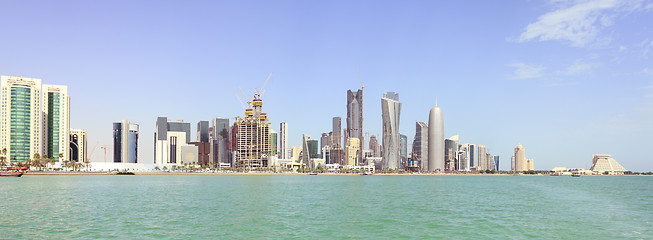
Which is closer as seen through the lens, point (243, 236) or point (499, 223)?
point (243, 236)

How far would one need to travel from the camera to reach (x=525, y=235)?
56.7 meters

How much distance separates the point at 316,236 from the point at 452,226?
19650 mm

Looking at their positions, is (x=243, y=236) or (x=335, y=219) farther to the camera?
(x=335, y=219)

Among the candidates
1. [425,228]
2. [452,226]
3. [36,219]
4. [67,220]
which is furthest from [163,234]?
[452,226]

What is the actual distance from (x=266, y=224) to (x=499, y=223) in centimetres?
3135

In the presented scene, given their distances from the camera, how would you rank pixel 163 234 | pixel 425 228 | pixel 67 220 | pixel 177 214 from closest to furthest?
pixel 163 234, pixel 425 228, pixel 67 220, pixel 177 214

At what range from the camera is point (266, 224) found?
6500 cm

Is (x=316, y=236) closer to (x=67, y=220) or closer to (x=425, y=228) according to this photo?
(x=425, y=228)

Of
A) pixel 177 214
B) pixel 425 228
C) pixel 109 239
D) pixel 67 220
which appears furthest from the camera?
pixel 177 214

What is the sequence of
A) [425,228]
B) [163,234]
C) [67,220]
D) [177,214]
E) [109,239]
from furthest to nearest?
[177,214]
[67,220]
[425,228]
[163,234]
[109,239]

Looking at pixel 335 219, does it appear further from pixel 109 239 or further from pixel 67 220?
pixel 67 220

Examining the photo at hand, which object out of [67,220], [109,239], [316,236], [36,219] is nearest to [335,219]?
[316,236]

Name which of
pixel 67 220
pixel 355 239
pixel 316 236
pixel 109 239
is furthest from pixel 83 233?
pixel 355 239

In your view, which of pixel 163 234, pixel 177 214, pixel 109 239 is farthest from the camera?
pixel 177 214
